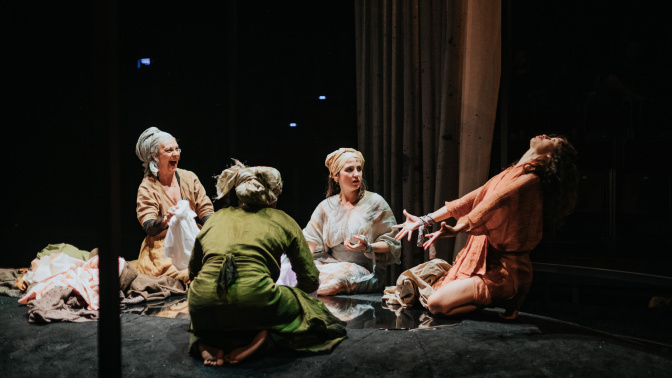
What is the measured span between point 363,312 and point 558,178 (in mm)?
1520

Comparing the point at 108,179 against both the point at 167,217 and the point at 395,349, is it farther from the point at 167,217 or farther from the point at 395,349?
the point at 167,217

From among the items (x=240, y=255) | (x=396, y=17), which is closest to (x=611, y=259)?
(x=396, y=17)

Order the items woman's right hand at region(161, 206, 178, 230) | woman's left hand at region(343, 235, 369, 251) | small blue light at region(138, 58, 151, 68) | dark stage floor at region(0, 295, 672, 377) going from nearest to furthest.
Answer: dark stage floor at region(0, 295, 672, 377) → woman's left hand at region(343, 235, 369, 251) → woman's right hand at region(161, 206, 178, 230) → small blue light at region(138, 58, 151, 68)

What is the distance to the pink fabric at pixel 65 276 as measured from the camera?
13.0 feet

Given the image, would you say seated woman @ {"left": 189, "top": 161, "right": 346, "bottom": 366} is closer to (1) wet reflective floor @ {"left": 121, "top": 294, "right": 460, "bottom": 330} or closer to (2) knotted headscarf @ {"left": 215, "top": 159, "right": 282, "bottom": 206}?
(2) knotted headscarf @ {"left": 215, "top": 159, "right": 282, "bottom": 206}

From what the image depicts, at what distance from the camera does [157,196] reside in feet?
14.9

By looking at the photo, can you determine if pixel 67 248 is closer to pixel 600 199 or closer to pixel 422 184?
pixel 422 184

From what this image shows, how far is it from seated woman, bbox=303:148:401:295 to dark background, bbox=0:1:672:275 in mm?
904

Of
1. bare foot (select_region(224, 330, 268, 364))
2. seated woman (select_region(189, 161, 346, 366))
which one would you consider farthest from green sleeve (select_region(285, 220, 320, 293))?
bare foot (select_region(224, 330, 268, 364))

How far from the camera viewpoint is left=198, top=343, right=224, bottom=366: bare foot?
2.88 m

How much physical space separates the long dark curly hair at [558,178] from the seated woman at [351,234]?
125cm

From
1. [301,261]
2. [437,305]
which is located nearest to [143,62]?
[301,261]

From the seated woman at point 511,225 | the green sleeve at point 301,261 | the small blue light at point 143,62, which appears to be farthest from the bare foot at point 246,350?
the small blue light at point 143,62

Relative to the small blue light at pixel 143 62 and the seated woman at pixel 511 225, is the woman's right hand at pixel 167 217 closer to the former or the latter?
the small blue light at pixel 143 62
